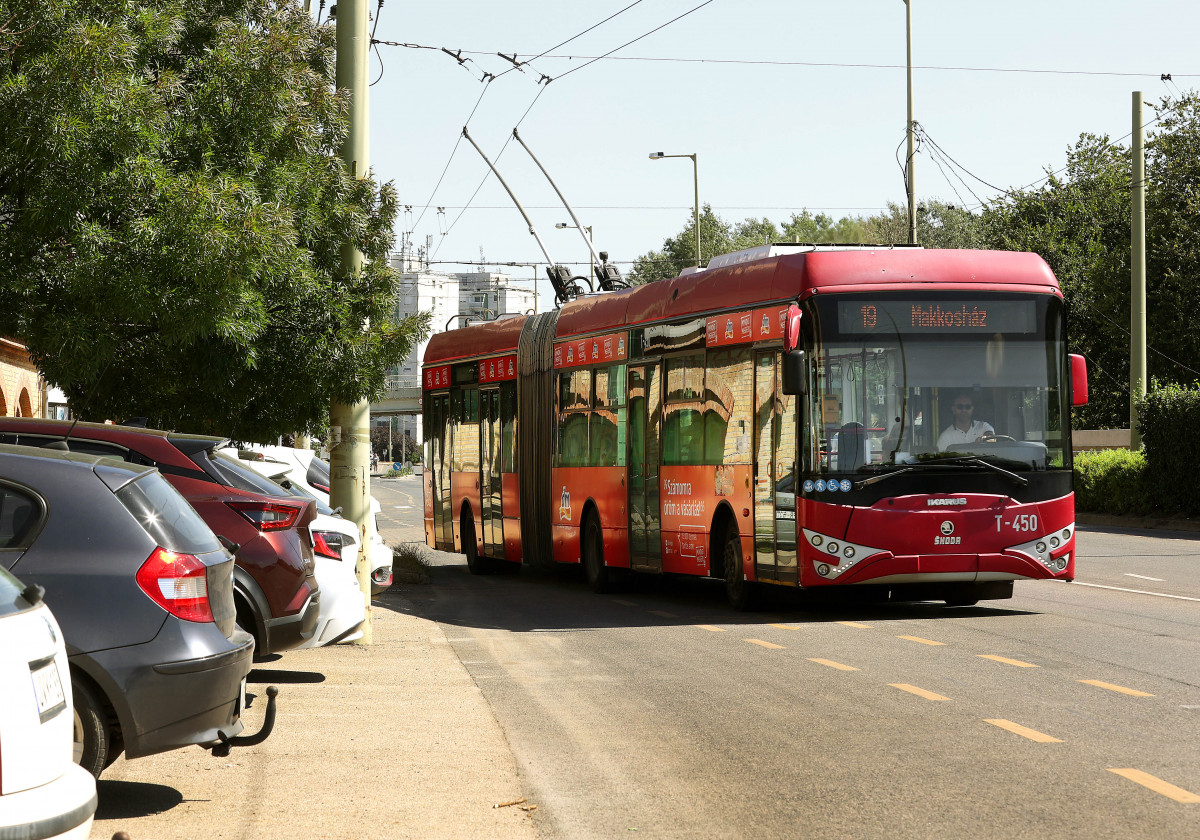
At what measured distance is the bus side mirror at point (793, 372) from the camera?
14062 millimetres

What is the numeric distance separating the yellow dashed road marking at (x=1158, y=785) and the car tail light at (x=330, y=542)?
586cm

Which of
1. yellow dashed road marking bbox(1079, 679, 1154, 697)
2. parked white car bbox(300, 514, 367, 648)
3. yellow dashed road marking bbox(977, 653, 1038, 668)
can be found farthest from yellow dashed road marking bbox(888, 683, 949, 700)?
parked white car bbox(300, 514, 367, 648)

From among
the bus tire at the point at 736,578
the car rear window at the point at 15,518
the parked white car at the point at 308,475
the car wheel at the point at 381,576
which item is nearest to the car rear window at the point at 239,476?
the parked white car at the point at 308,475

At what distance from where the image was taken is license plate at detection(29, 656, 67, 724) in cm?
464

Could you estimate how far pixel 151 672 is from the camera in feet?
21.5

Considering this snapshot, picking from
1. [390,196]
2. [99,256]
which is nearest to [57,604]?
[99,256]

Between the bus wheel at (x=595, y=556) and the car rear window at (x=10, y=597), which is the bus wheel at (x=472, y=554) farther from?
the car rear window at (x=10, y=597)

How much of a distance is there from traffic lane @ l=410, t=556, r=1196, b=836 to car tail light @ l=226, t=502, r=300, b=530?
1859 mm

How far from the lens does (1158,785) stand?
23.3 feet

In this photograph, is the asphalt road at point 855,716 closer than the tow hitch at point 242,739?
Yes

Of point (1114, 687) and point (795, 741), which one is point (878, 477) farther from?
point (795, 741)

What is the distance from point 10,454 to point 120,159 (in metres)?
6.03

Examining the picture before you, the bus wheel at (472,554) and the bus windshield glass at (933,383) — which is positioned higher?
the bus windshield glass at (933,383)

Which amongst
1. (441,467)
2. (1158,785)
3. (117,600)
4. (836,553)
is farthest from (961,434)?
(441,467)
